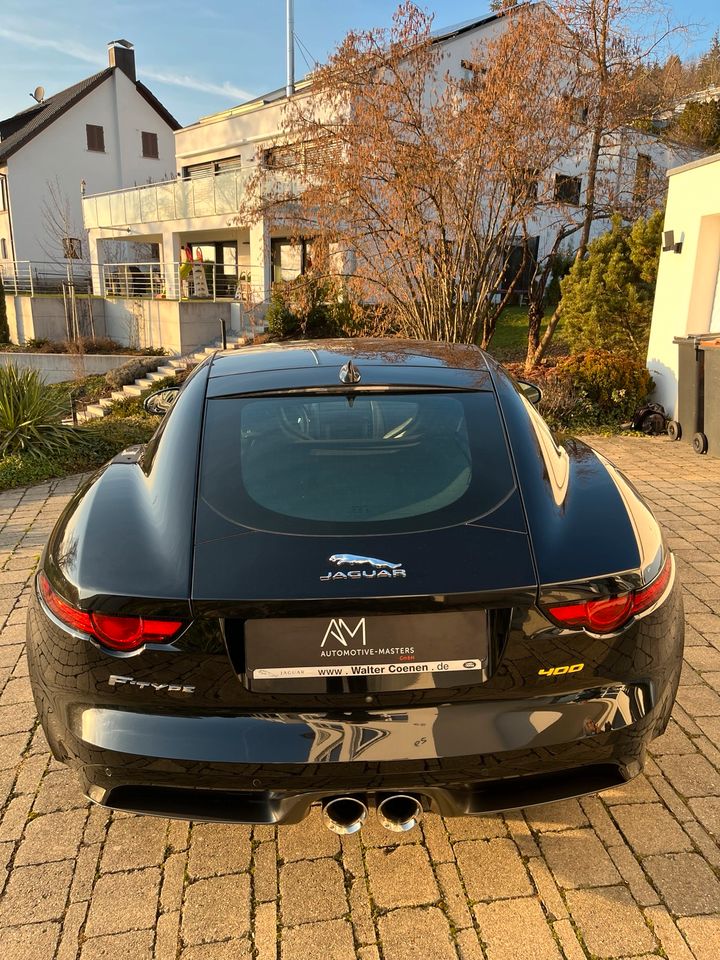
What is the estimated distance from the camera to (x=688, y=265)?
8.73 metres

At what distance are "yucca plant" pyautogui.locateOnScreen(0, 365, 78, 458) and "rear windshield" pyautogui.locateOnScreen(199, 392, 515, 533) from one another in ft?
19.2

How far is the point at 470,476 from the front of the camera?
85.7 inches

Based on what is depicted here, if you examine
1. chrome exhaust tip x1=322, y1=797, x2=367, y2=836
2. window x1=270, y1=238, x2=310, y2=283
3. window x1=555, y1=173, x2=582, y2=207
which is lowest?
chrome exhaust tip x1=322, y1=797, x2=367, y2=836

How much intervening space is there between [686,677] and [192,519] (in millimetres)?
2519

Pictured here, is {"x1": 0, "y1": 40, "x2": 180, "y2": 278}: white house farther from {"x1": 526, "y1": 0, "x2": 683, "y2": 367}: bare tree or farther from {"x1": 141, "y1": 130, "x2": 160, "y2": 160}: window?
{"x1": 526, "y1": 0, "x2": 683, "y2": 367}: bare tree

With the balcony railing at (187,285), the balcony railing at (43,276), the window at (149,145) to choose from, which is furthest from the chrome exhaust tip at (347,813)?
the window at (149,145)

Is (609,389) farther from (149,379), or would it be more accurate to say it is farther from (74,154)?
(74,154)

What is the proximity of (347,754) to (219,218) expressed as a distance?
23.6 meters

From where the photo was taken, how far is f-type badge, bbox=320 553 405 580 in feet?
5.75

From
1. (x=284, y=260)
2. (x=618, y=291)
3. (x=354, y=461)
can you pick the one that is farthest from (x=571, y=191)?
(x=284, y=260)

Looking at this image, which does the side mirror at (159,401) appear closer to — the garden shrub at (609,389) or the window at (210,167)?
the garden shrub at (609,389)

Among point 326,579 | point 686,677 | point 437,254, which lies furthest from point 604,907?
point 437,254

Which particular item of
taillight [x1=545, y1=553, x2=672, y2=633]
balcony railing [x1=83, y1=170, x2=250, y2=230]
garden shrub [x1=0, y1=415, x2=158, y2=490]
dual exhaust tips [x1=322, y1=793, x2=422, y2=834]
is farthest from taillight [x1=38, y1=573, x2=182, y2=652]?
balcony railing [x1=83, y1=170, x2=250, y2=230]

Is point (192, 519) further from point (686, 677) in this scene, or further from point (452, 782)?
point (686, 677)
